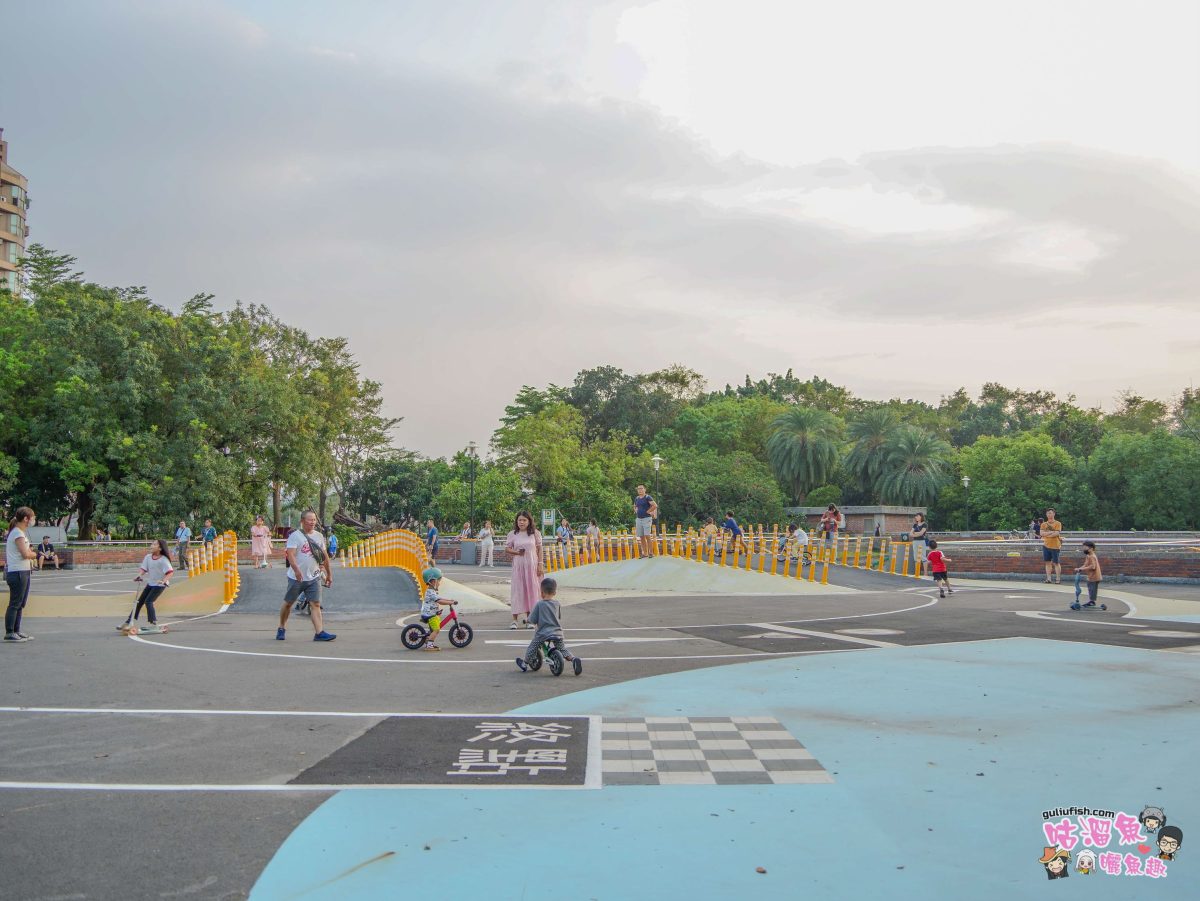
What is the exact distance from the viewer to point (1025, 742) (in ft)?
25.6

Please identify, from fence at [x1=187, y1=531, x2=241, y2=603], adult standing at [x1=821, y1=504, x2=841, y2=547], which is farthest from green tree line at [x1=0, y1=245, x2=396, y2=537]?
adult standing at [x1=821, y1=504, x2=841, y2=547]

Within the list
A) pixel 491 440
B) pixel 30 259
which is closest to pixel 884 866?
pixel 491 440

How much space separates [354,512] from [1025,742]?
67759mm

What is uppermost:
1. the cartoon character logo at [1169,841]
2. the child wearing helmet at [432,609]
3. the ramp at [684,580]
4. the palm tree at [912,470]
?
the palm tree at [912,470]

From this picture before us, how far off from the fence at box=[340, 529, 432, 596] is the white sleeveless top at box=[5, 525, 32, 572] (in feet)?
22.5

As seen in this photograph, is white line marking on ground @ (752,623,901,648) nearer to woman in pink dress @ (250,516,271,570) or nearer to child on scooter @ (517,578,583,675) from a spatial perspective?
child on scooter @ (517,578,583,675)

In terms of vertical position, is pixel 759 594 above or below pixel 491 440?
below

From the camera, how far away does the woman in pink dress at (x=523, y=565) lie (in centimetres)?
1627

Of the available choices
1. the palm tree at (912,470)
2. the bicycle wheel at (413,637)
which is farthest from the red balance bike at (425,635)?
the palm tree at (912,470)

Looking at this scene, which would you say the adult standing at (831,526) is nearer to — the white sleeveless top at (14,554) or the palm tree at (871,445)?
the white sleeveless top at (14,554)

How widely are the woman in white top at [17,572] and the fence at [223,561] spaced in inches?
316

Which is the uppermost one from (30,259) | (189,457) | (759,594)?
(30,259)

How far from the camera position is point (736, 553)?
3059 centimetres

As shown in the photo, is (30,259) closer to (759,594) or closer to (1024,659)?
(759,594)
